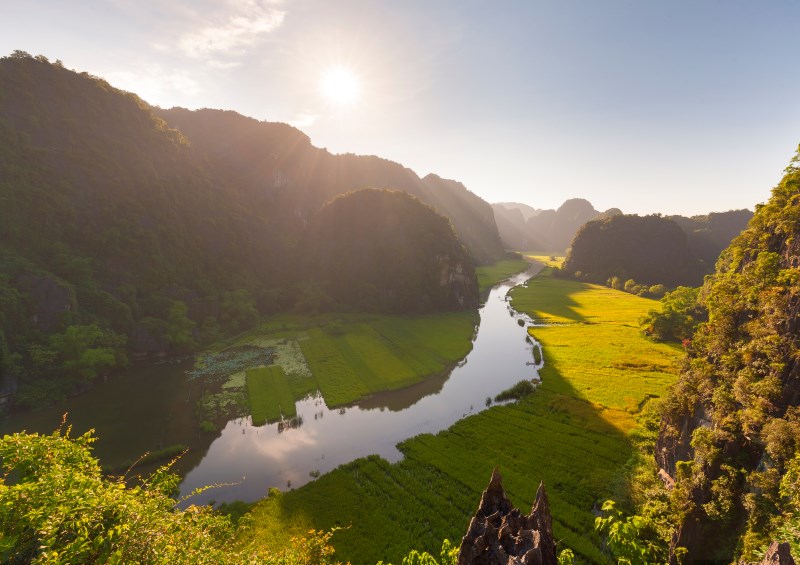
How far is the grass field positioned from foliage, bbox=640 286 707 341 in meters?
18.2

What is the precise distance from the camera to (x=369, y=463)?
35750 mm

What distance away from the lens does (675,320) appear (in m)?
73.1

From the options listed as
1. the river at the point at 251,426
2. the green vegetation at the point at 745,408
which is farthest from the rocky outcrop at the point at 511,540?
the river at the point at 251,426

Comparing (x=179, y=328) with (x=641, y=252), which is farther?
(x=641, y=252)

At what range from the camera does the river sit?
116 ft

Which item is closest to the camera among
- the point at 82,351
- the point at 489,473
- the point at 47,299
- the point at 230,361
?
the point at 489,473

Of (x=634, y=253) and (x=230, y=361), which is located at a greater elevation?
(x=634, y=253)

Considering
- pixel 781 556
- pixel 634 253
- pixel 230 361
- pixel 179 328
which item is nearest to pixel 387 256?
pixel 230 361

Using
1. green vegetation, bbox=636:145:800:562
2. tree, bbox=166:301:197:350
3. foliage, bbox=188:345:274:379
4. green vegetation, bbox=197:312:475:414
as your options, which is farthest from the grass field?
tree, bbox=166:301:197:350

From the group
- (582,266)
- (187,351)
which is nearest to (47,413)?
(187,351)

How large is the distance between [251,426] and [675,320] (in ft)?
279

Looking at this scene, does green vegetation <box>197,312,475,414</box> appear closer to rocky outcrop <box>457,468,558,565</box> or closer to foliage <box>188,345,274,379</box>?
foliage <box>188,345,274,379</box>

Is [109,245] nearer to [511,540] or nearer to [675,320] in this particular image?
[511,540]

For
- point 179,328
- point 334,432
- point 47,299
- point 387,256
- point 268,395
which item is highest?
point 387,256
